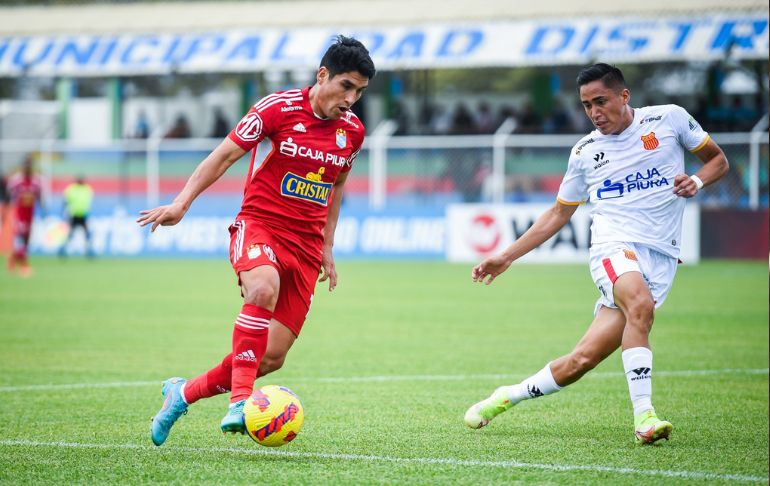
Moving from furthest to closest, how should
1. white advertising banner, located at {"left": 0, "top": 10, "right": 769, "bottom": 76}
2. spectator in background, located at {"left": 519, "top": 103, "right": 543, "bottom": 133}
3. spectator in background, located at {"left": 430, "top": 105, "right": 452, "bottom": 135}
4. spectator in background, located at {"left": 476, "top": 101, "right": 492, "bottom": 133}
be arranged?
spectator in background, located at {"left": 430, "top": 105, "right": 452, "bottom": 135} → spectator in background, located at {"left": 476, "top": 101, "right": 492, "bottom": 133} → spectator in background, located at {"left": 519, "top": 103, "right": 543, "bottom": 133} → white advertising banner, located at {"left": 0, "top": 10, "right": 769, "bottom": 76}

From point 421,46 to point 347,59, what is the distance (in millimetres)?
23970

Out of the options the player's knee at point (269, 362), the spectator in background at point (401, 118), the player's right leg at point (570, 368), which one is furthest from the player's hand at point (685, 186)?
the spectator in background at point (401, 118)

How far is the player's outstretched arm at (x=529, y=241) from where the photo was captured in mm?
7059

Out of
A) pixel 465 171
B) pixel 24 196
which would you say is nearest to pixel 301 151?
pixel 24 196

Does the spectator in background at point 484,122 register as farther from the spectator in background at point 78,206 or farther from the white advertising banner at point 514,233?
the spectator in background at point 78,206

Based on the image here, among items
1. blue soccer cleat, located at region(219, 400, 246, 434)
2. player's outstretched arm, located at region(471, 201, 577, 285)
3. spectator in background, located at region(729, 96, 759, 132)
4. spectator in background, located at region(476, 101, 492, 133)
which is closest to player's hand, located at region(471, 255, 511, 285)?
player's outstretched arm, located at region(471, 201, 577, 285)

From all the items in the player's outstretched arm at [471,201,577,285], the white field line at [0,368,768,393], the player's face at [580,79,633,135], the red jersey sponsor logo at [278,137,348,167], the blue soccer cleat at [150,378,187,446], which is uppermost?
the player's face at [580,79,633,135]

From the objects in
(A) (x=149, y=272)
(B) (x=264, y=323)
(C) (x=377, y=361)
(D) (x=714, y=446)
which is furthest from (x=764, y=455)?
(A) (x=149, y=272)

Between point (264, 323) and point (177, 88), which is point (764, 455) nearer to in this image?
point (264, 323)

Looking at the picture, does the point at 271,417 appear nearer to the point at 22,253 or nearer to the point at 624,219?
the point at 624,219

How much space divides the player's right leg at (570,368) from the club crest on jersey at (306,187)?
1694 mm

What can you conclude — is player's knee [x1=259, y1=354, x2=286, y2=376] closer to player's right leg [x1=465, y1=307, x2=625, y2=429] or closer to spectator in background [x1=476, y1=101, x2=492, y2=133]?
player's right leg [x1=465, y1=307, x2=625, y2=429]

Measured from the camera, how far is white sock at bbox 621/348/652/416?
6613 mm

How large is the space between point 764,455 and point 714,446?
0.34m
